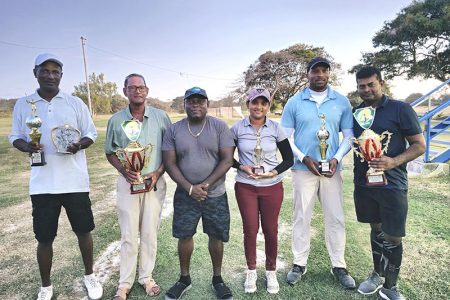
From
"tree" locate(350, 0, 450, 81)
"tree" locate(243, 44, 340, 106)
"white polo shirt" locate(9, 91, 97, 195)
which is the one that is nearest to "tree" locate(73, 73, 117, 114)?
"tree" locate(243, 44, 340, 106)

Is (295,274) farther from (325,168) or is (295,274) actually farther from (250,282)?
(325,168)

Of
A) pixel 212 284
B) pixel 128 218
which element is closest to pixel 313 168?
pixel 212 284

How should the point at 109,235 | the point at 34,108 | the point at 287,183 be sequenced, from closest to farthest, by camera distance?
1. the point at 34,108
2. the point at 109,235
3. the point at 287,183

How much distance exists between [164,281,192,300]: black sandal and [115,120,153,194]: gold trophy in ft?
3.04

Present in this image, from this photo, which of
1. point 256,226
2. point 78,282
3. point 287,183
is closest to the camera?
point 256,226

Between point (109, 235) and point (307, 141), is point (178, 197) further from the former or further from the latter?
point (109, 235)

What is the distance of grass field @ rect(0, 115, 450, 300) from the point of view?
9.57 ft

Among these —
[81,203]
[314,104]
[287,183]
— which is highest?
[314,104]

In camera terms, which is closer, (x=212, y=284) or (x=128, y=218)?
(x=128, y=218)

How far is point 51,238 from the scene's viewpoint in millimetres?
2746

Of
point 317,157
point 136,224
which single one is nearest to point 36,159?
point 136,224

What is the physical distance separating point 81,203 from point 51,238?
393mm

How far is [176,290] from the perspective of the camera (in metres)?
2.83

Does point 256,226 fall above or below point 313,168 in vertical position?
below
